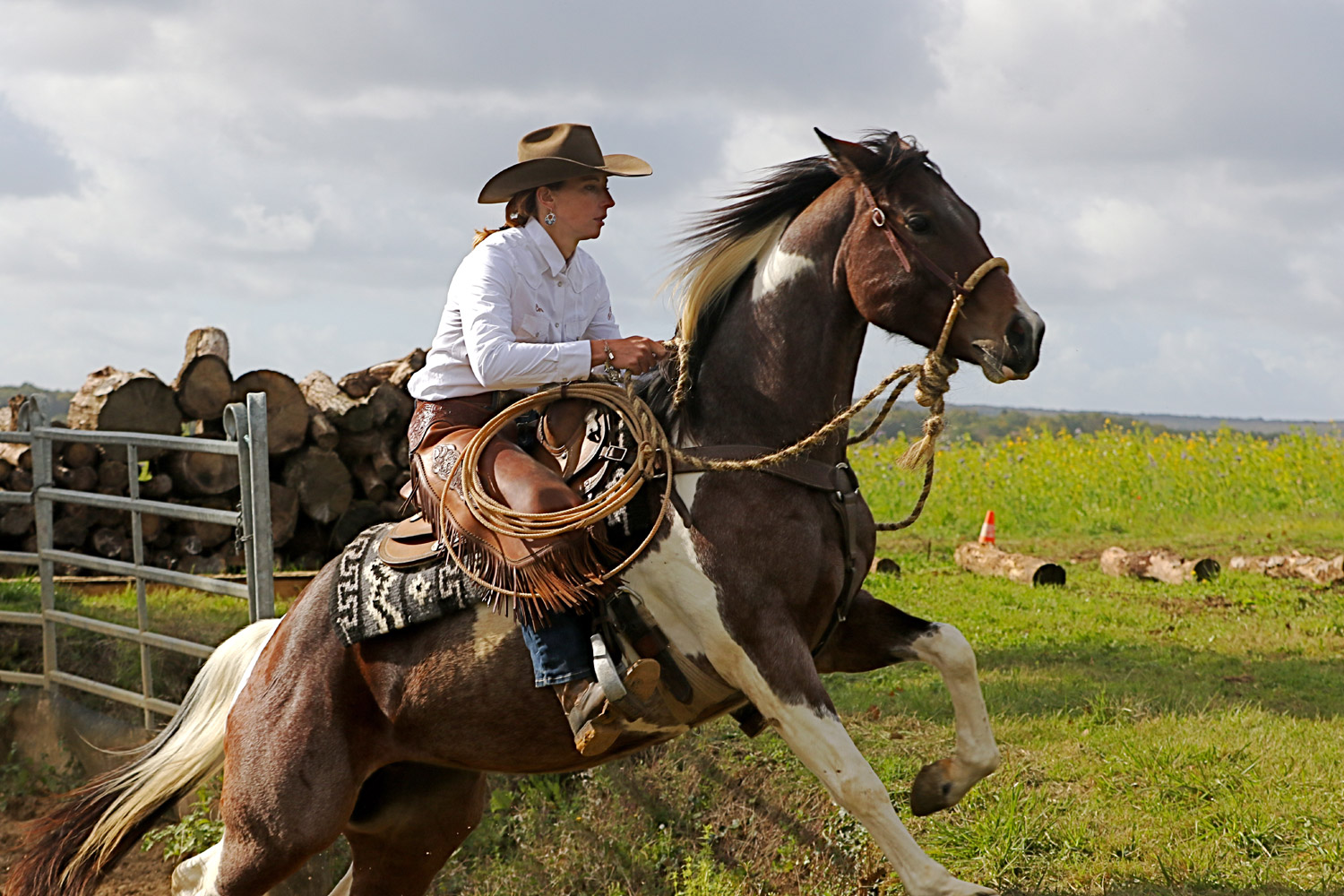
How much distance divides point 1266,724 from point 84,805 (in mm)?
5058

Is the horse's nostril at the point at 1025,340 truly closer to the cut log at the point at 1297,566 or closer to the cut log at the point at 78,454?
the cut log at the point at 1297,566

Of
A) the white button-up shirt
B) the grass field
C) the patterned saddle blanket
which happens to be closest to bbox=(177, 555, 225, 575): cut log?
the grass field

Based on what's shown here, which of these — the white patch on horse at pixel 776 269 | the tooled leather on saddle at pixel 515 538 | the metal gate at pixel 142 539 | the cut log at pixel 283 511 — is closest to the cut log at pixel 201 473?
the cut log at pixel 283 511

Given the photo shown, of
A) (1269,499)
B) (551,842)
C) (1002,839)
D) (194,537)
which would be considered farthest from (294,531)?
(1269,499)

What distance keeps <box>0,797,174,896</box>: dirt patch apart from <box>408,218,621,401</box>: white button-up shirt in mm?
3812

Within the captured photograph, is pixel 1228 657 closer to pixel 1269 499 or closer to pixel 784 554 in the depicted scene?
pixel 784 554

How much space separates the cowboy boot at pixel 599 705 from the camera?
10.9 ft

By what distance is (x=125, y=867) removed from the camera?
6363 mm

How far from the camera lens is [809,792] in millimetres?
5227

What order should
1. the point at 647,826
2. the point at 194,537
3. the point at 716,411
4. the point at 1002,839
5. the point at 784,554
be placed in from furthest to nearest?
the point at 194,537, the point at 647,826, the point at 1002,839, the point at 716,411, the point at 784,554

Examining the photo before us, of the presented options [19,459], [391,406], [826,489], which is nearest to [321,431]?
[391,406]

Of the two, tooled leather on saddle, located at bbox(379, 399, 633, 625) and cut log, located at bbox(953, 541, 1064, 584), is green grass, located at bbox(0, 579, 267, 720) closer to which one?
tooled leather on saddle, located at bbox(379, 399, 633, 625)

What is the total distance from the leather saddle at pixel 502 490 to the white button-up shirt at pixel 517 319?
163 millimetres

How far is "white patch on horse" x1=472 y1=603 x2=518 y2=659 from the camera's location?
11.6 feet
